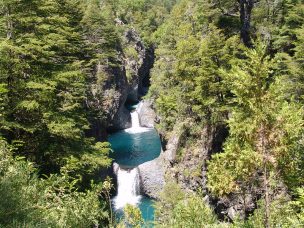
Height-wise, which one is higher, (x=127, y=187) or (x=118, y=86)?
(x=118, y=86)

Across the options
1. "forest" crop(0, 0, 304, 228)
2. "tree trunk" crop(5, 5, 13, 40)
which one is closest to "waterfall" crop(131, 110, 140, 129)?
"forest" crop(0, 0, 304, 228)

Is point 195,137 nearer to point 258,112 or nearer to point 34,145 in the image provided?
point 34,145

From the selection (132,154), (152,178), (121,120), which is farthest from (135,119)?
(152,178)

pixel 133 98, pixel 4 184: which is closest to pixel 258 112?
pixel 4 184

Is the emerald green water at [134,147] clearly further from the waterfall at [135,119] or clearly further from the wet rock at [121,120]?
the waterfall at [135,119]

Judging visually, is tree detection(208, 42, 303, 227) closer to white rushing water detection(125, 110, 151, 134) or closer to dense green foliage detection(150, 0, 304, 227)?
dense green foliage detection(150, 0, 304, 227)

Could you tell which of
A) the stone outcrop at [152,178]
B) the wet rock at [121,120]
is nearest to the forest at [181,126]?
the stone outcrop at [152,178]

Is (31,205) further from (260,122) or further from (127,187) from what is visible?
(127,187)
